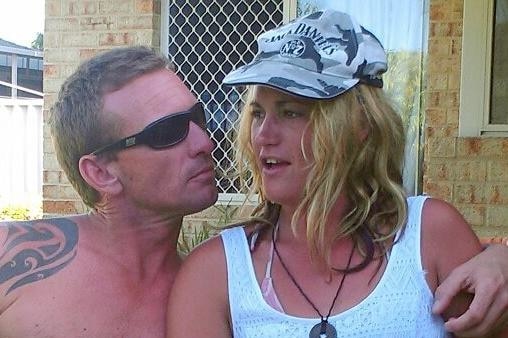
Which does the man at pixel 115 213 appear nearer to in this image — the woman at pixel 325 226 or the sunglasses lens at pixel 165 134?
the sunglasses lens at pixel 165 134

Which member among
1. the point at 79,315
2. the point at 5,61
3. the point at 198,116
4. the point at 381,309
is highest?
the point at 5,61

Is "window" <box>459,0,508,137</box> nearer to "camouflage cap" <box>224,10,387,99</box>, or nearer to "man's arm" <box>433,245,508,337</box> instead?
"camouflage cap" <box>224,10,387,99</box>

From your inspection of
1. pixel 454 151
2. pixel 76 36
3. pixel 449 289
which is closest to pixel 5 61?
pixel 76 36

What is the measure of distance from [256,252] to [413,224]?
41 centimetres

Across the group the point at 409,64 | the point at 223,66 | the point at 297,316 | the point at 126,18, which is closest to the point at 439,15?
the point at 409,64

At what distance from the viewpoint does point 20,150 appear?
838cm

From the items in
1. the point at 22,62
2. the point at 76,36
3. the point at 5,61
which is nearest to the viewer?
the point at 76,36

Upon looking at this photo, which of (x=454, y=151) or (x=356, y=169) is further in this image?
(x=454, y=151)

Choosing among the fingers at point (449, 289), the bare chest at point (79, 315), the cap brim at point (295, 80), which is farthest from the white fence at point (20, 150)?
the fingers at point (449, 289)

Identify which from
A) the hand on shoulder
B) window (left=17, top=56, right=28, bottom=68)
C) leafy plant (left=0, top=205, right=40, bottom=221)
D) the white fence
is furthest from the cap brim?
window (left=17, top=56, right=28, bottom=68)

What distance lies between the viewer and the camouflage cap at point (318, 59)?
6.68ft

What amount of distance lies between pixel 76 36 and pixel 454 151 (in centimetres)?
258

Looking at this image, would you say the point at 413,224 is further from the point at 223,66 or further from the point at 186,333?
the point at 223,66

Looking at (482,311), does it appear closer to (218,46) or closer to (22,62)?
(218,46)
